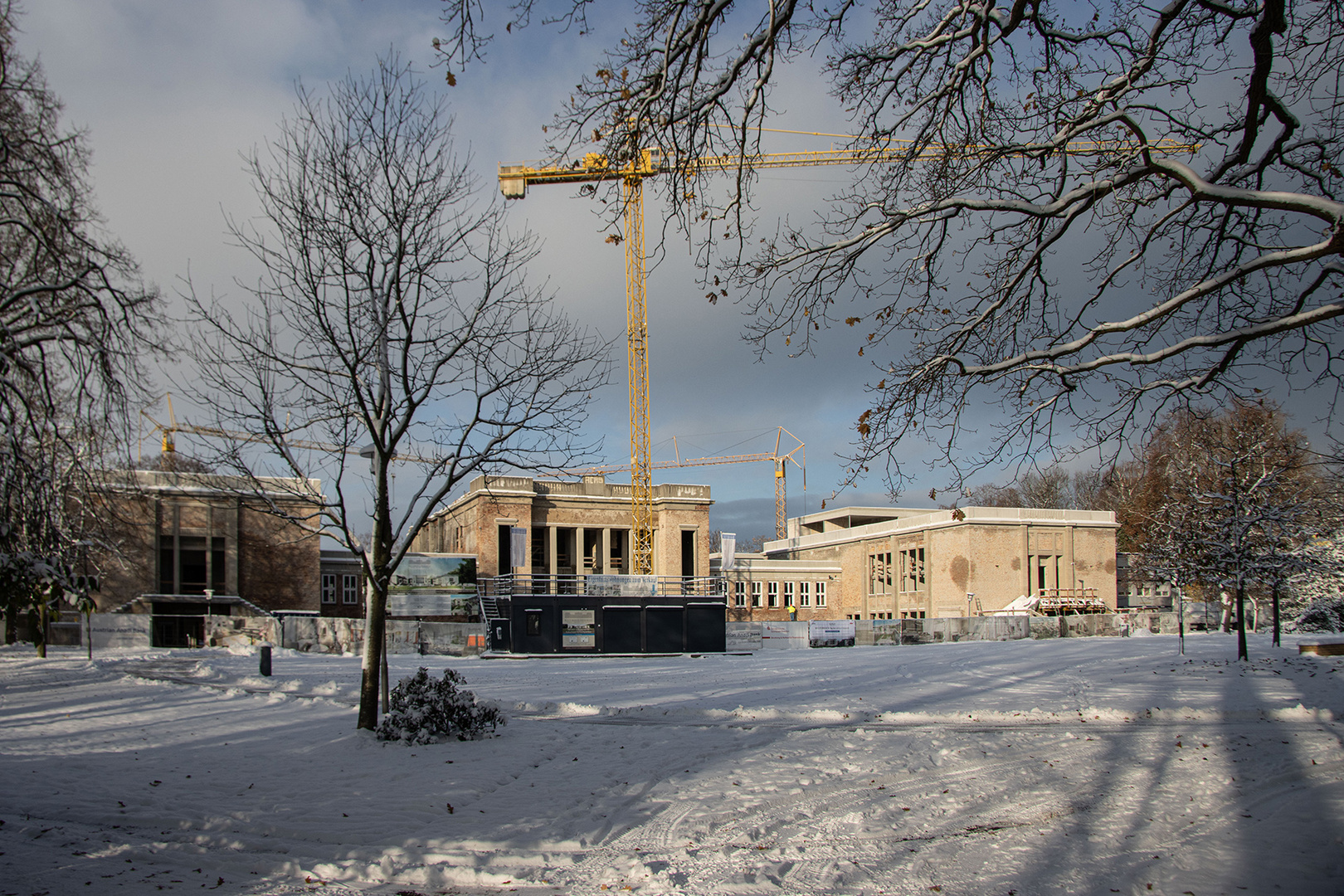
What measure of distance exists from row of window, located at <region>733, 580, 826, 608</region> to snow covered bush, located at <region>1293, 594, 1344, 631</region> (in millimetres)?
35094

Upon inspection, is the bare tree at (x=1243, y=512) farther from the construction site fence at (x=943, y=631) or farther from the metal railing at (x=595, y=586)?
the metal railing at (x=595, y=586)

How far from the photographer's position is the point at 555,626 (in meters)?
38.6

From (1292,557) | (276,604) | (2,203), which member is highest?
(2,203)

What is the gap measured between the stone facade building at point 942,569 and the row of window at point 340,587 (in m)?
25.7

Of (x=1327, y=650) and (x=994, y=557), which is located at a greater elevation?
(x=994, y=557)

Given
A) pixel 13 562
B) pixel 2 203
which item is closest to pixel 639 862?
pixel 13 562

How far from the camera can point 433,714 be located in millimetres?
13016

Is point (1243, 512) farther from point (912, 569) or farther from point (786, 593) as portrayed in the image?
point (786, 593)

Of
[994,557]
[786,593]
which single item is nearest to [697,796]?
[994,557]

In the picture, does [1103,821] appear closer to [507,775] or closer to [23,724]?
[507,775]

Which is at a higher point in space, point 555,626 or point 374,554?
point 374,554

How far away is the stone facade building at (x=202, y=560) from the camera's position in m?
47.8

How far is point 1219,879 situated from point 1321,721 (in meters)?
10.2

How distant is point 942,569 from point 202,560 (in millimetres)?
48593
